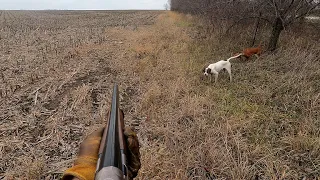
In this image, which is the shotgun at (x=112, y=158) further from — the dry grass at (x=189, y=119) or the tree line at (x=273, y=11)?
the tree line at (x=273, y=11)

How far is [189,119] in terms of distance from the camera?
4.69 m

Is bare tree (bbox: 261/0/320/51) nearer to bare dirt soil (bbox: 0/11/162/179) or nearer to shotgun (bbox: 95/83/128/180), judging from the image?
bare dirt soil (bbox: 0/11/162/179)

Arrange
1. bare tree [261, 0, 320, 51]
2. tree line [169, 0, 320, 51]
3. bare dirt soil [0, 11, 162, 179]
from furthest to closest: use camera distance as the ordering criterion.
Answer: tree line [169, 0, 320, 51], bare tree [261, 0, 320, 51], bare dirt soil [0, 11, 162, 179]

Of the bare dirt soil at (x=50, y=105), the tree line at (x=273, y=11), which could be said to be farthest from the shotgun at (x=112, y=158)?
the tree line at (x=273, y=11)

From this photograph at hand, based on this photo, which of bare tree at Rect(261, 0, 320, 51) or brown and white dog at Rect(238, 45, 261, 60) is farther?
brown and white dog at Rect(238, 45, 261, 60)

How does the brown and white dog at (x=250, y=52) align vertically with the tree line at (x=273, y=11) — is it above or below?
below

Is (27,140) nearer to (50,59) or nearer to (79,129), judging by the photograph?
(79,129)

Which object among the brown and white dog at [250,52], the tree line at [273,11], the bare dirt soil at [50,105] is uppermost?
the tree line at [273,11]

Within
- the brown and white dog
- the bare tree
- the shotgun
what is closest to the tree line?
the bare tree

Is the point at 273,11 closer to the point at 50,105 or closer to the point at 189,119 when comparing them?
the point at 189,119

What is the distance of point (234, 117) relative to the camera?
4.66 meters

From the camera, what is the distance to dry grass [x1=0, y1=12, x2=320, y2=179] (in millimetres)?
3414

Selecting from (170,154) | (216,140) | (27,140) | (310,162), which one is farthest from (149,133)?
(310,162)

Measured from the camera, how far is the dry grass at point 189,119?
3.41 m
